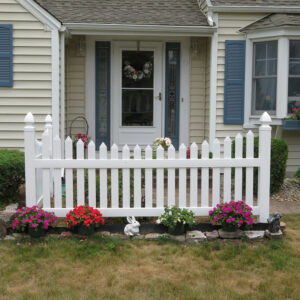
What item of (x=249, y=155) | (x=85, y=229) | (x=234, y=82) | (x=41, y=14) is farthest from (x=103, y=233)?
(x=234, y=82)

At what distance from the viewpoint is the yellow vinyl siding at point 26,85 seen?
6.95m

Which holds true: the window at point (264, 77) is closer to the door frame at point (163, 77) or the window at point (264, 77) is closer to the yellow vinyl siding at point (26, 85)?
the door frame at point (163, 77)

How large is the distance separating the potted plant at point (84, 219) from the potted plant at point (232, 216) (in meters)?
1.19

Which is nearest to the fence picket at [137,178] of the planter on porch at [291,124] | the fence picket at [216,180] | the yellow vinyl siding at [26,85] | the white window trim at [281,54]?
the fence picket at [216,180]

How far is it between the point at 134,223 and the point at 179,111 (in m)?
4.64

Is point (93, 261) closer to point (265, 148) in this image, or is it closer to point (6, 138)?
point (265, 148)

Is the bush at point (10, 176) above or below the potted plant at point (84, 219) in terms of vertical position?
above

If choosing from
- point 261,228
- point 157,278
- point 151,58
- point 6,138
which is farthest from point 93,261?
point 151,58

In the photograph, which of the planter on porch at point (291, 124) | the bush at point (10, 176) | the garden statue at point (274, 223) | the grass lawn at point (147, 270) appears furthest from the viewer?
the planter on porch at point (291, 124)

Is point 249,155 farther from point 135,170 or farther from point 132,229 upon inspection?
point 132,229

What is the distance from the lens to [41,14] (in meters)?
6.84

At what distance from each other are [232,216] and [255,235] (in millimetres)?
316

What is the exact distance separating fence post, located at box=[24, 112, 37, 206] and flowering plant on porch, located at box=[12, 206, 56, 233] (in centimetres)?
15

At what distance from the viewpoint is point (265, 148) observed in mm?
4484
